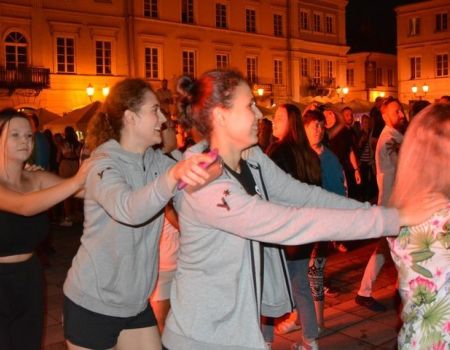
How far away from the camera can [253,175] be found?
9.02 ft

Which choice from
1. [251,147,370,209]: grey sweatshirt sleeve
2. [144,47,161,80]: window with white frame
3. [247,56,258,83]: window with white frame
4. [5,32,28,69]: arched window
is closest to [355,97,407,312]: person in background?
[251,147,370,209]: grey sweatshirt sleeve

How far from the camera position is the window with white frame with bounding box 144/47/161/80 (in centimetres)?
3057

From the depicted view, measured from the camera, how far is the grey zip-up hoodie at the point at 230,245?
84.3 inches

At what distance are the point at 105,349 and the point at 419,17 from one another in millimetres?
46199

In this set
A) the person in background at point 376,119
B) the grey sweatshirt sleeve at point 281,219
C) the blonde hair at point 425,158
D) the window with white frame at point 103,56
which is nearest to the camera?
the grey sweatshirt sleeve at point 281,219

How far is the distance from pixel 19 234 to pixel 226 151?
179cm

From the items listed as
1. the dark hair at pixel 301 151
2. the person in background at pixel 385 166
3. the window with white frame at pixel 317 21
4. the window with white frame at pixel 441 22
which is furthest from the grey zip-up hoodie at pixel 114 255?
the window with white frame at pixel 441 22

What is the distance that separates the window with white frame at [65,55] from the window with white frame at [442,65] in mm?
28802

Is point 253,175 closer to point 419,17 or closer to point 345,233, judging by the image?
point 345,233

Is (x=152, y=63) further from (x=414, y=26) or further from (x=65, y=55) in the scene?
(x=414, y=26)

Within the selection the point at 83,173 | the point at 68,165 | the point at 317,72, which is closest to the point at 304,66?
the point at 317,72

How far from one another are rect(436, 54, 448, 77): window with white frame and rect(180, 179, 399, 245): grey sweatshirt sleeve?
44.2 meters

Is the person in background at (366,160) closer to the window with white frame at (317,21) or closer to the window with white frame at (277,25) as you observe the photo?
the window with white frame at (277,25)

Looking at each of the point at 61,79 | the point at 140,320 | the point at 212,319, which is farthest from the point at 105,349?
the point at 61,79
